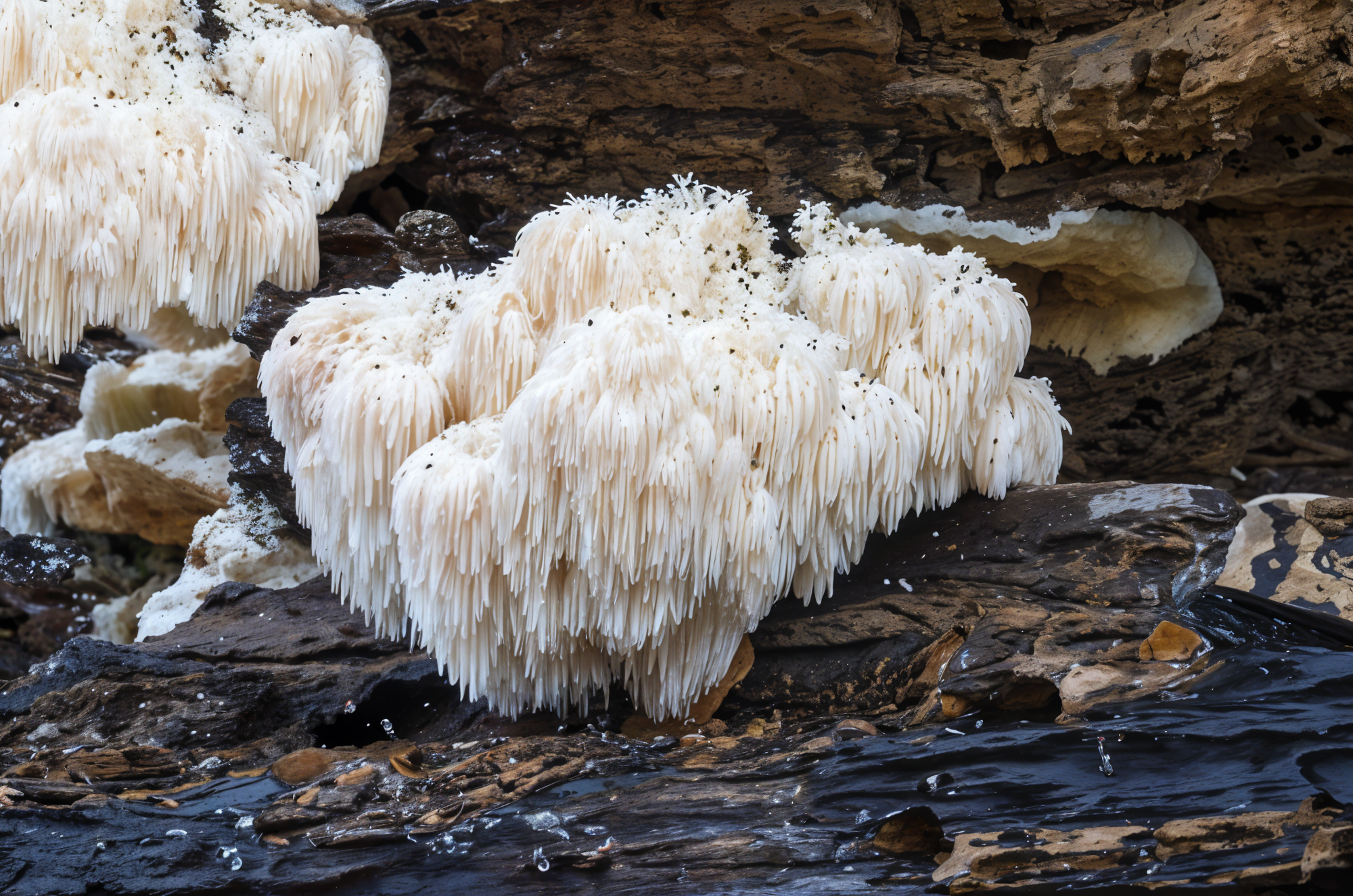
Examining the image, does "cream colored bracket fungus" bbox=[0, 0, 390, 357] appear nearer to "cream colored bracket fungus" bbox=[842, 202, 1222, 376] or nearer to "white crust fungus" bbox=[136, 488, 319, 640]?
"white crust fungus" bbox=[136, 488, 319, 640]

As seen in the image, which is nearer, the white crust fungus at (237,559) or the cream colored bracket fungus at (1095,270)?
the cream colored bracket fungus at (1095,270)

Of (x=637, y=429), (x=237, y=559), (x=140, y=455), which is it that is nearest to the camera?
(x=637, y=429)

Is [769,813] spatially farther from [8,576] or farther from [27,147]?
[8,576]

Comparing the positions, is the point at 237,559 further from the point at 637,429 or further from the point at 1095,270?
the point at 1095,270

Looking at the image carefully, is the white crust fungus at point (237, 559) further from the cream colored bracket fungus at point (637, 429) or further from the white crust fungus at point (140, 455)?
the cream colored bracket fungus at point (637, 429)

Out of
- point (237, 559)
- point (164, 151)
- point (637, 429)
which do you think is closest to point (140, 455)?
point (237, 559)

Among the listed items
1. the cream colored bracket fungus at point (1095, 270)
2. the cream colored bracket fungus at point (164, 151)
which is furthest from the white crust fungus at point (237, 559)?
the cream colored bracket fungus at point (1095, 270)

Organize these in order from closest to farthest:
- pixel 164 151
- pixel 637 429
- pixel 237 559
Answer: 1. pixel 637 429
2. pixel 164 151
3. pixel 237 559


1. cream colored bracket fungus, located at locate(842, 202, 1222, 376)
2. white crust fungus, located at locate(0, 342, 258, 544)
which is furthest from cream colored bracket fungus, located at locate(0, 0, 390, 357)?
cream colored bracket fungus, located at locate(842, 202, 1222, 376)
